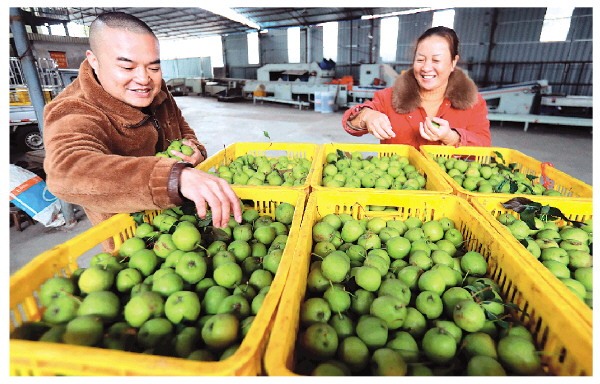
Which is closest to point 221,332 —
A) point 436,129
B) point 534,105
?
point 436,129

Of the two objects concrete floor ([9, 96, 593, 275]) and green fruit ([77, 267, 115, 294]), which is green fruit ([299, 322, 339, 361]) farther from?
concrete floor ([9, 96, 593, 275])

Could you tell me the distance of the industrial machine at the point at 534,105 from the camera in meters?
8.94

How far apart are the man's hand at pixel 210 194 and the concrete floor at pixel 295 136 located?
276cm

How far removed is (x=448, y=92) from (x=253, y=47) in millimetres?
22871

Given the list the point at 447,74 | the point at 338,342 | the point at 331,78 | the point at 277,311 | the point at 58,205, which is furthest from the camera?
the point at 331,78

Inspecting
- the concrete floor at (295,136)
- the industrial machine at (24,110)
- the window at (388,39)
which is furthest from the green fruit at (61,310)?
the window at (388,39)

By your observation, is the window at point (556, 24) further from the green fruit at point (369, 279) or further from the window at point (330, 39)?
the green fruit at point (369, 279)

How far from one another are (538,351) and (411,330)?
366 millimetres

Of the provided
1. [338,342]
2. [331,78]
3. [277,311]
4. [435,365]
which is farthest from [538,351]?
[331,78]

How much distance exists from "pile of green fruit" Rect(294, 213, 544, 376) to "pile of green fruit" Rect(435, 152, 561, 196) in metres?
0.78

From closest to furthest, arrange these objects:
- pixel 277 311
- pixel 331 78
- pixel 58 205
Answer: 1. pixel 277 311
2. pixel 58 205
3. pixel 331 78

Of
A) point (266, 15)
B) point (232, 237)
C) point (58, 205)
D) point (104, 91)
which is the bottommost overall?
point (58, 205)

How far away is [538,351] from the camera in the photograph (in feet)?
3.16
